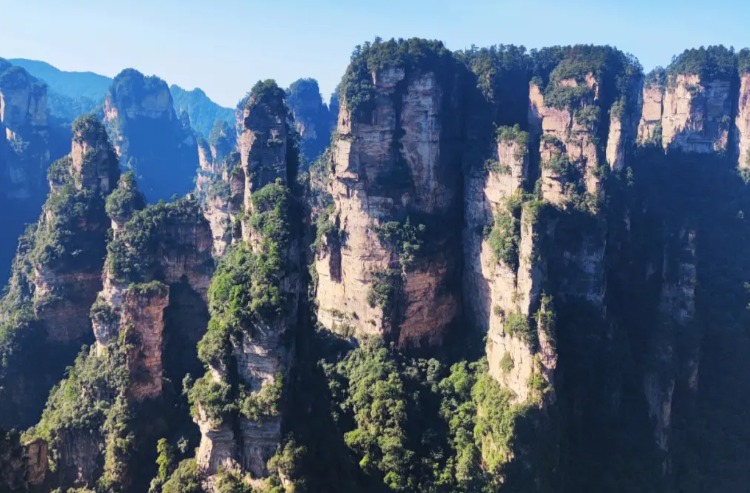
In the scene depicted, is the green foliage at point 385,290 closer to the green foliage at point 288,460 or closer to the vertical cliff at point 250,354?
the vertical cliff at point 250,354

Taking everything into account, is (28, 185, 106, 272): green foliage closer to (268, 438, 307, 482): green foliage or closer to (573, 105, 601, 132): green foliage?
(268, 438, 307, 482): green foliage

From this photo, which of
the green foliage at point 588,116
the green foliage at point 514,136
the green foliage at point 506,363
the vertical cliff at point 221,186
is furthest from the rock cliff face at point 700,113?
the vertical cliff at point 221,186

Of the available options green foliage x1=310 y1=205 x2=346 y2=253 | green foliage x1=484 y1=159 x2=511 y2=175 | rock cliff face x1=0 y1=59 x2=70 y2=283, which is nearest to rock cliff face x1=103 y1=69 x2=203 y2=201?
rock cliff face x1=0 y1=59 x2=70 y2=283

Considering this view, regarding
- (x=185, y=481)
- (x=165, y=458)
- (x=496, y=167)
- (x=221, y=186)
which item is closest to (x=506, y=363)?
(x=496, y=167)

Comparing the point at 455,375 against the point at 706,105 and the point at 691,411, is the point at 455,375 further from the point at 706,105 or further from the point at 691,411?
the point at 706,105

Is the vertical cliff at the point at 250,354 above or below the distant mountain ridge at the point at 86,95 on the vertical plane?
below

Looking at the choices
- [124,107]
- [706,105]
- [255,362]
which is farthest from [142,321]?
[124,107]
